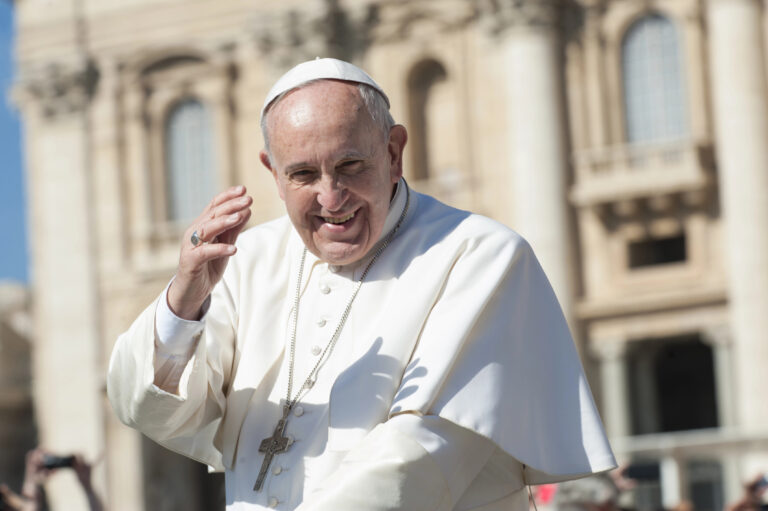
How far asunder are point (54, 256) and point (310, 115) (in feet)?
72.4

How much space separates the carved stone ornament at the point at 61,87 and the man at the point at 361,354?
22.0 m

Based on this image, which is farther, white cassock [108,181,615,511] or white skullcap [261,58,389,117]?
white skullcap [261,58,389,117]

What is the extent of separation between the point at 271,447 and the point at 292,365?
0.18 m

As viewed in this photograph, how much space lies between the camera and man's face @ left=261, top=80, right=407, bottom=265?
2709mm

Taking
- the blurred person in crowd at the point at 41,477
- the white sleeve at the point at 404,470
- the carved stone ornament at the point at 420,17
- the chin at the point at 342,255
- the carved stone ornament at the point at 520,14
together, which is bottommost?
the blurred person in crowd at the point at 41,477

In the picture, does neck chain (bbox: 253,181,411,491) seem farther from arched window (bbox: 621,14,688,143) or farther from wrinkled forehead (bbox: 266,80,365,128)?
arched window (bbox: 621,14,688,143)

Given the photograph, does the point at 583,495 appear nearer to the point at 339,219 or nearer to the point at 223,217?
the point at 339,219

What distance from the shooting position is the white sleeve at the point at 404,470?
2.49m

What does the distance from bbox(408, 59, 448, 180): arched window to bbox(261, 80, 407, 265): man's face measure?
63.1ft

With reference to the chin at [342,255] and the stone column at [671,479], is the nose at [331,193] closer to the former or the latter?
the chin at [342,255]

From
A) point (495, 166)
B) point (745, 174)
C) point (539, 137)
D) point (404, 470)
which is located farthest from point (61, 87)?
point (404, 470)

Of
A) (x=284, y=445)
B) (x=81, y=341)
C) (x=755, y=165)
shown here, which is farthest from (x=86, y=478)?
(x=81, y=341)

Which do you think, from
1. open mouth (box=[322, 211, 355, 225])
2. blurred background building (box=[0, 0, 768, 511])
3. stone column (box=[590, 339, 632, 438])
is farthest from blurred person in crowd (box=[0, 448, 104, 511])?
stone column (box=[590, 339, 632, 438])

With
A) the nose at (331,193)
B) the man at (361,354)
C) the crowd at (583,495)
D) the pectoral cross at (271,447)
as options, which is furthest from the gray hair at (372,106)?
the crowd at (583,495)
